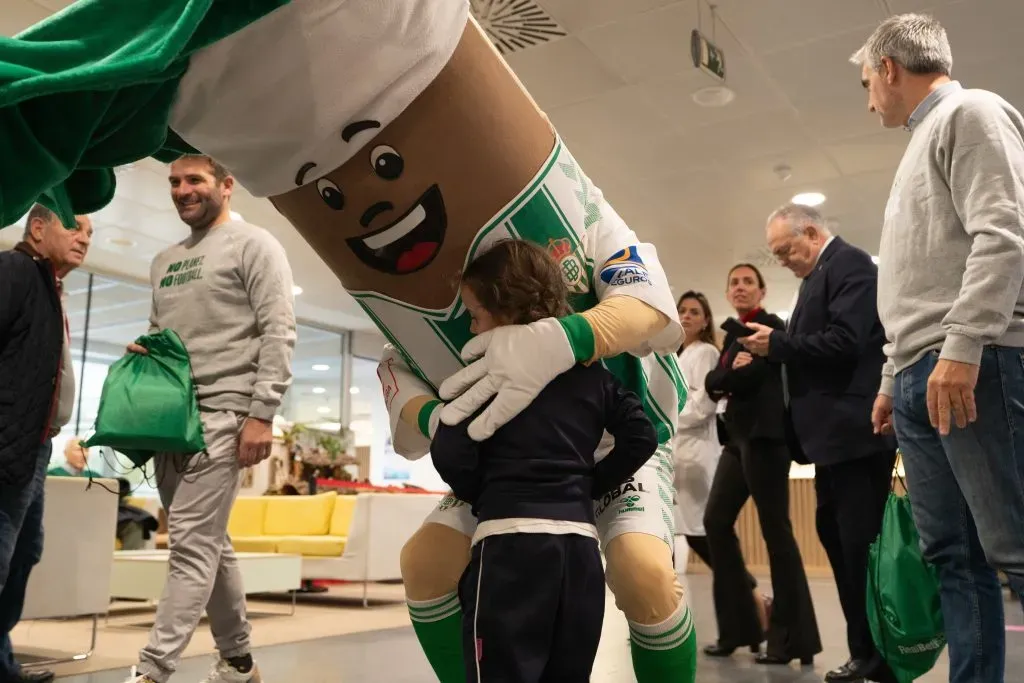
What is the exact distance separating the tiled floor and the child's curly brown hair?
1642mm

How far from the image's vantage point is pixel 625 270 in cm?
146

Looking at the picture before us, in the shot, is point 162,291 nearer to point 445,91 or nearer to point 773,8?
point 445,91

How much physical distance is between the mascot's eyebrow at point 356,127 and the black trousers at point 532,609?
2.07 feet

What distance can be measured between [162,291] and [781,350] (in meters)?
1.80

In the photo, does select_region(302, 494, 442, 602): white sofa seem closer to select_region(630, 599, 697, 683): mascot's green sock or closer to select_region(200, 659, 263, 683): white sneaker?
select_region(200, 659, 263, 683): white sneaker

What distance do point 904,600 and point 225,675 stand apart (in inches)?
67.9

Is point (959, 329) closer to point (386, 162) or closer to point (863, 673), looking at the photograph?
point (386, 162)

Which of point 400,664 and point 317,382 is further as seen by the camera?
point 317,382

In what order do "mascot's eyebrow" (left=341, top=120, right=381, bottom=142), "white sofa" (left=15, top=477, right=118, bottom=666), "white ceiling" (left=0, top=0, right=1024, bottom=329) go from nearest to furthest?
1. "mascot's eyebrow" (left=341, top=120, right=381, bottom=142)
2. "white sofa" (left=15, top=477, right=118, bottom=666)
3. "white ceiling" (left=0, top=0, right=1024, bottom=329)

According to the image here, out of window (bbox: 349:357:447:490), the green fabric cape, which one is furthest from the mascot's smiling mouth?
window (bbox: 349:357:447:490)

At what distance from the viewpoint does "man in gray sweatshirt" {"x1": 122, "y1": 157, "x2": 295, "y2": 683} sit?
2.25 metres

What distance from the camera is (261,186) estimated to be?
1351 mm

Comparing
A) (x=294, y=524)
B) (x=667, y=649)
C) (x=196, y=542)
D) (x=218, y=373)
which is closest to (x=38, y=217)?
(x=218, y=373)

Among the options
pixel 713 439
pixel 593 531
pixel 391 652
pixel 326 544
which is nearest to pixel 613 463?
pixel 593 531
